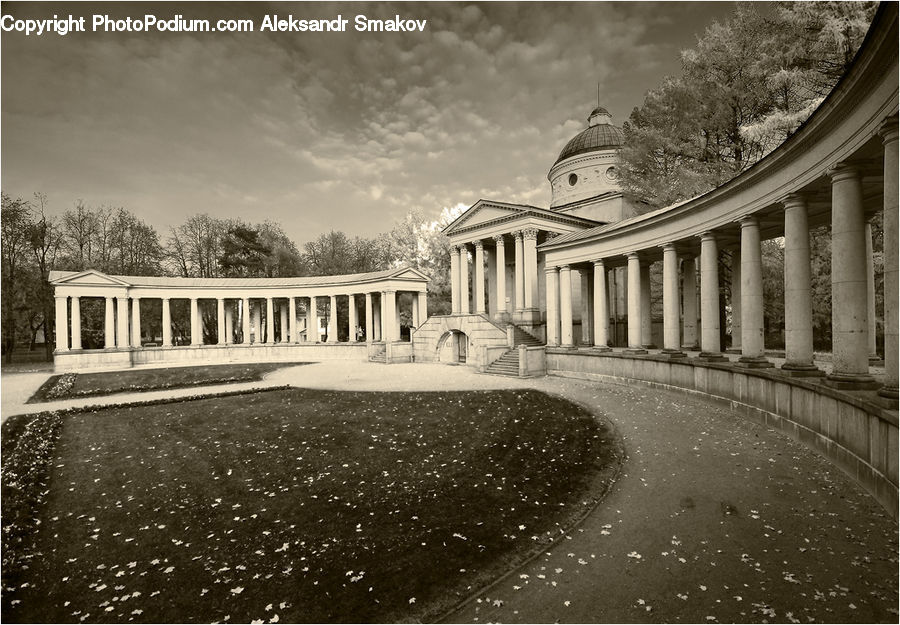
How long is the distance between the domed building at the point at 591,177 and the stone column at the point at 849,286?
32.1m

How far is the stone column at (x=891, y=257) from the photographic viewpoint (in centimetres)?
762

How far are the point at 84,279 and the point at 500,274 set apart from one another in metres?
36.9

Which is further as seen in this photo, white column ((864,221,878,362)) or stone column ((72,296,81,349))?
stone column ((72,296,81,349))

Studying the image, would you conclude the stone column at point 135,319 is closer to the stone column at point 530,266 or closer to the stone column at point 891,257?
the stone column at point 530,266

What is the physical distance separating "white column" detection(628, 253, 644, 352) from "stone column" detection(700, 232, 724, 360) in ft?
17.6

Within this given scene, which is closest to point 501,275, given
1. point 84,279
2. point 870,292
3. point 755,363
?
point 755,363

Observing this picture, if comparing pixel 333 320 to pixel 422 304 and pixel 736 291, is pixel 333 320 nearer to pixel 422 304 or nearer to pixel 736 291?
pixel 422 304

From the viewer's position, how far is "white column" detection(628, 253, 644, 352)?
23.6 metres

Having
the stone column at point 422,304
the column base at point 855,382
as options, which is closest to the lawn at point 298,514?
the column base at point 855,382

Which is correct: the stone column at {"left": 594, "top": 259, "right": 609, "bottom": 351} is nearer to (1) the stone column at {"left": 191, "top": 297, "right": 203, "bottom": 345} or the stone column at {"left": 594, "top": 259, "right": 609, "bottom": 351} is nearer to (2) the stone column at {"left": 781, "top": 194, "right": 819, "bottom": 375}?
(2) the stone column at {"left": 781, "top": 194, "right": 819, "bottom": 375}

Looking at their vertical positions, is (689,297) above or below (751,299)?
above

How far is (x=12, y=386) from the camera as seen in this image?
27172mm

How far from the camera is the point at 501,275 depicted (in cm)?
4197

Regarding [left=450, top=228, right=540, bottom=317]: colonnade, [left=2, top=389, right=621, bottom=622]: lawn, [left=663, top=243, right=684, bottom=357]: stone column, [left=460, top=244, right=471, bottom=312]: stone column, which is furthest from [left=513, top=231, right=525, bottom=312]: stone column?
[left=2, top=389, right=621, bottom=622]: lawn
